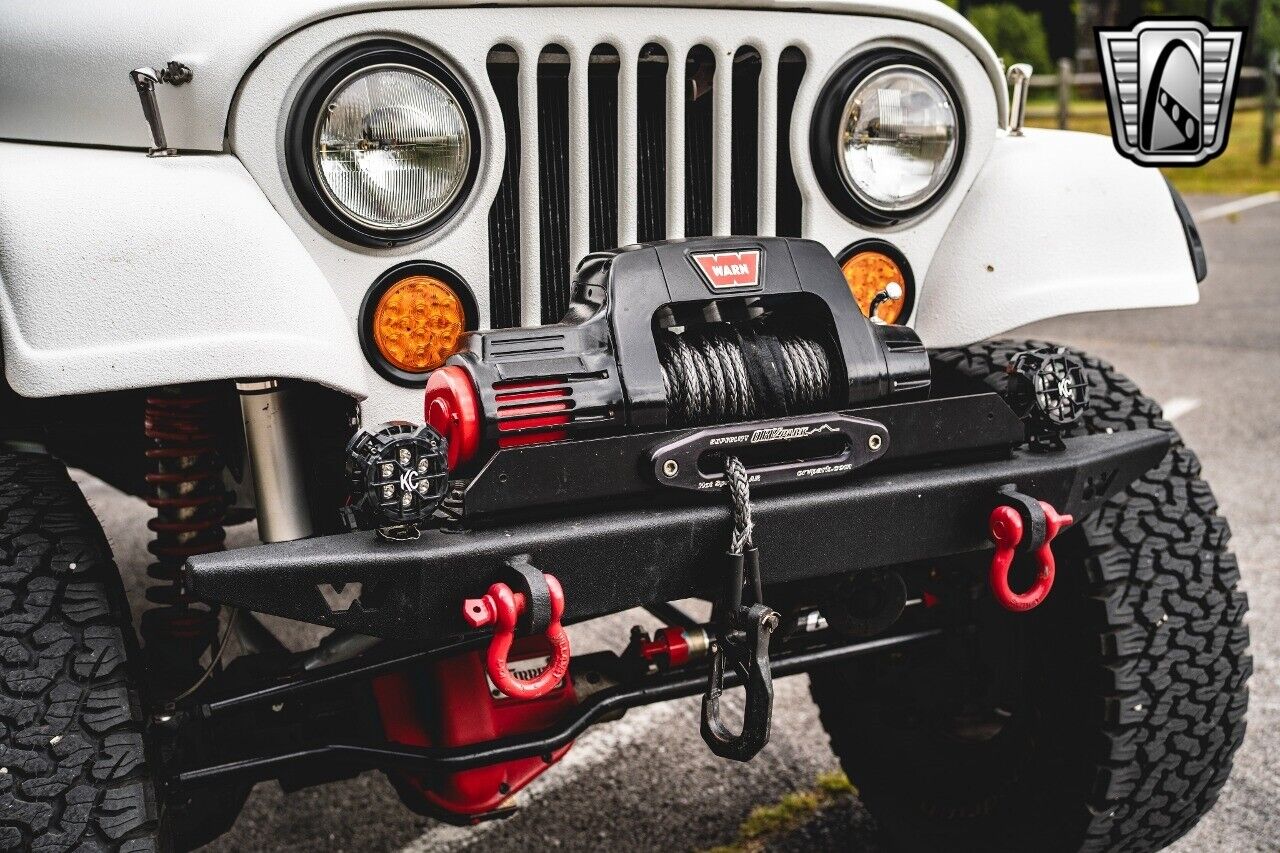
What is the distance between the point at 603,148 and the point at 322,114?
0.50m

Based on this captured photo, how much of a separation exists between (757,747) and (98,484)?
14.3 feet

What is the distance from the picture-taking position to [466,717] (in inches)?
88.8

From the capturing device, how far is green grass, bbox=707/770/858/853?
2895 mm

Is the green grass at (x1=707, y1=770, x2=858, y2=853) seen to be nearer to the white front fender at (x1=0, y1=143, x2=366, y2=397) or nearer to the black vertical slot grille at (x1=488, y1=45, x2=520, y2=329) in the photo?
the black vertical slot grille at (x1=488, y1=45, x2=520, y2=329)

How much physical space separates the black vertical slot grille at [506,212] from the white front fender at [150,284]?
1.15ft

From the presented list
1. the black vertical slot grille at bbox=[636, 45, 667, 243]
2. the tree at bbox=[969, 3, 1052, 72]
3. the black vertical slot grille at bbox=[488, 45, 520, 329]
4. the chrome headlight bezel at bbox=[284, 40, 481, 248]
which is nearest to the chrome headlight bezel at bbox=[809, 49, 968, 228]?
the black vertical slot grille at bbox=[636, 45, 667, 243]

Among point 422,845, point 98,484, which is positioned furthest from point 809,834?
point 98,484

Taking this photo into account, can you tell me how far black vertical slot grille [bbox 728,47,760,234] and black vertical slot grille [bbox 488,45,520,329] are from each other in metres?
0.39

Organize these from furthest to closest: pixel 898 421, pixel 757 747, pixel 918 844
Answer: pixel 918 844 → pixel 898 421 → pixel 757 747

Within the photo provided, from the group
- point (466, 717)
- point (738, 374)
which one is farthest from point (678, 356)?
point (466, 717)

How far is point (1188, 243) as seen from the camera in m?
2.58

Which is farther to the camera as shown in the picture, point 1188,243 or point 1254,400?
point 1254,400

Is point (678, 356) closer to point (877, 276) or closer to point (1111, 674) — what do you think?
point (877, 276)

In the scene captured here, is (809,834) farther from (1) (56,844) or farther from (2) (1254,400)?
(2) (1254,400)
